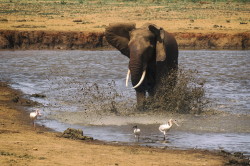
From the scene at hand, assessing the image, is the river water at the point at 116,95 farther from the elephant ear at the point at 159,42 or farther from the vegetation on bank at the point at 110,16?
the vegetation on bank at the point at 110,16

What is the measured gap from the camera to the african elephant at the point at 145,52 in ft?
52.0

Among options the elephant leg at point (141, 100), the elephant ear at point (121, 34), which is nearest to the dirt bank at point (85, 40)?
the elephant ear at point (121, 34)

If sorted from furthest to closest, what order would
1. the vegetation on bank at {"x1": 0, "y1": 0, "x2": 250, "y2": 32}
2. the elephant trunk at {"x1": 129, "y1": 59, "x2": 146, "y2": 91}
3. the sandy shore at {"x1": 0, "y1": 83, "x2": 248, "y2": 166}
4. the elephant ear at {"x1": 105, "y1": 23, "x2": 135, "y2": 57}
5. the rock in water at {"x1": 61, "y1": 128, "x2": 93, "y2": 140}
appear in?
the vegetation on bank at {"x1": 0, "y1": 0, "x2": 250, "y2": 32}, the elephant ear at {"x1": 105, "y1": 23, "x2": 135, "y2": 57}, the elephant trunk at {"x1": 129, "y1": 59, "x2": 146, "y2": 91}, the rock in water at {"x1": 61, "y1": 128, "x2": 93, "y2": 140}, the sandy shore at {"x1": 0, "y1": 83, "x2": 248, "y2": 166}

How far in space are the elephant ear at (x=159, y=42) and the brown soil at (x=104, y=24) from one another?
22040 mm

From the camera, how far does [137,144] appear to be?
1245 cm

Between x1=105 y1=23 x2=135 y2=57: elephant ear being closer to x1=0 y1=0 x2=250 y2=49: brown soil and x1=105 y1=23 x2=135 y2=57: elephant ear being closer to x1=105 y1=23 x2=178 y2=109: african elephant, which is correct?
x1=105 y1=23 x2=178 y2=109: african elephant

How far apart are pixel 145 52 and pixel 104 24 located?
91.7ft

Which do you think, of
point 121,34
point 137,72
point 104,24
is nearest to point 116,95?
point 137,72

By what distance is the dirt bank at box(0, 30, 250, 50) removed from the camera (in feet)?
126

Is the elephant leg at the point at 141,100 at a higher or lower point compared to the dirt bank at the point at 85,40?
higher

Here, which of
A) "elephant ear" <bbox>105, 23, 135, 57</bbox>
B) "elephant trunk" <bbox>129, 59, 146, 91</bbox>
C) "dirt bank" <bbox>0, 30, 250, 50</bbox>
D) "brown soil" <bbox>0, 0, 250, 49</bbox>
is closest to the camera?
"elephant trunk" <bbox>129, 59, 146, 91</bbox>

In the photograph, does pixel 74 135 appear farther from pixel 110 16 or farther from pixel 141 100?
pixel 110 16

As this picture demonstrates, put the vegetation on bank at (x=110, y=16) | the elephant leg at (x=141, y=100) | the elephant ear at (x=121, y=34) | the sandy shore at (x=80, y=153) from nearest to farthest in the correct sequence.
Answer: the sandy shore at (x=80, y=153), the elephant leg at (x=141, y=100), the elephant ear at (x=121, y=34), the vegetation on bank at (x=110, y=16)

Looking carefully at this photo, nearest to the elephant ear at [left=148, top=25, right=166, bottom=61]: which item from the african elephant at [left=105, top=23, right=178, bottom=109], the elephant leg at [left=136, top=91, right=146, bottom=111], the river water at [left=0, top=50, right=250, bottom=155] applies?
Result: the african elephant at [left=105, top=23, right=178, bottom=109]
